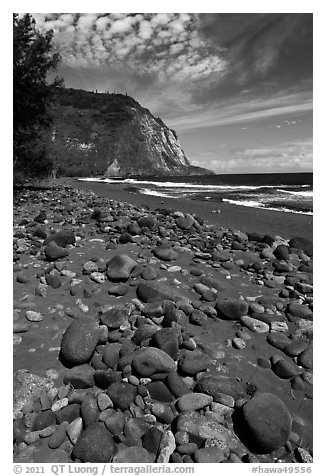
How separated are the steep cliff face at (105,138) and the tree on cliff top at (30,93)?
81.6 metres

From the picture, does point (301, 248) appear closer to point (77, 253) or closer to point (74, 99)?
point (77, 253)

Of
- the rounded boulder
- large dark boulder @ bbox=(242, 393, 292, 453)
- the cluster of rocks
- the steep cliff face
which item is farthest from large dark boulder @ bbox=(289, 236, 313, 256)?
the steep cliff face

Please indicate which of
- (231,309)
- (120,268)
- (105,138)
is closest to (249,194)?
(120,268)

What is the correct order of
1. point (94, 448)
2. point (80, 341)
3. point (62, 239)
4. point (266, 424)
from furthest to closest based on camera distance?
point (62, 239), point (80, 341), point (266, 424), point (94, 448)

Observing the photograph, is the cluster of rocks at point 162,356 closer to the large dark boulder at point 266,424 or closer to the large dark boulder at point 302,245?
the large dark boulder at point 266,424

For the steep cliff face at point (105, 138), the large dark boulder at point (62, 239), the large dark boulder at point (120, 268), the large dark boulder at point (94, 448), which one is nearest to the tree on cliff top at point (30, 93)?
the large dark boulder at point (62, 239)

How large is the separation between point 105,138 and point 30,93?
10147 centimetres

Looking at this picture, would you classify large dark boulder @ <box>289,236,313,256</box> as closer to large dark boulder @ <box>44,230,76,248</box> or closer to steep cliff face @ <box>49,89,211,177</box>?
large dark boulder @ <box>44,230,76,248</box>

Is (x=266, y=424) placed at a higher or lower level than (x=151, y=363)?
lower

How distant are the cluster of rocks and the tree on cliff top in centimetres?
849

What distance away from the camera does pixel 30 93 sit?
44.7 ft

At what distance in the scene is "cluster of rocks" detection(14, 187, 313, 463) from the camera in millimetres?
2746

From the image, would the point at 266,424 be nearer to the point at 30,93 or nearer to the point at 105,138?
the point at 30,93

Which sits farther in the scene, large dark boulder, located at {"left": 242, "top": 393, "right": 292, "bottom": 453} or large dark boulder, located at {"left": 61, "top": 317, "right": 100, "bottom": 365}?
large dark boulder, located at {"left": 61, "top": 317, "right": 100, "bottom": 365}
